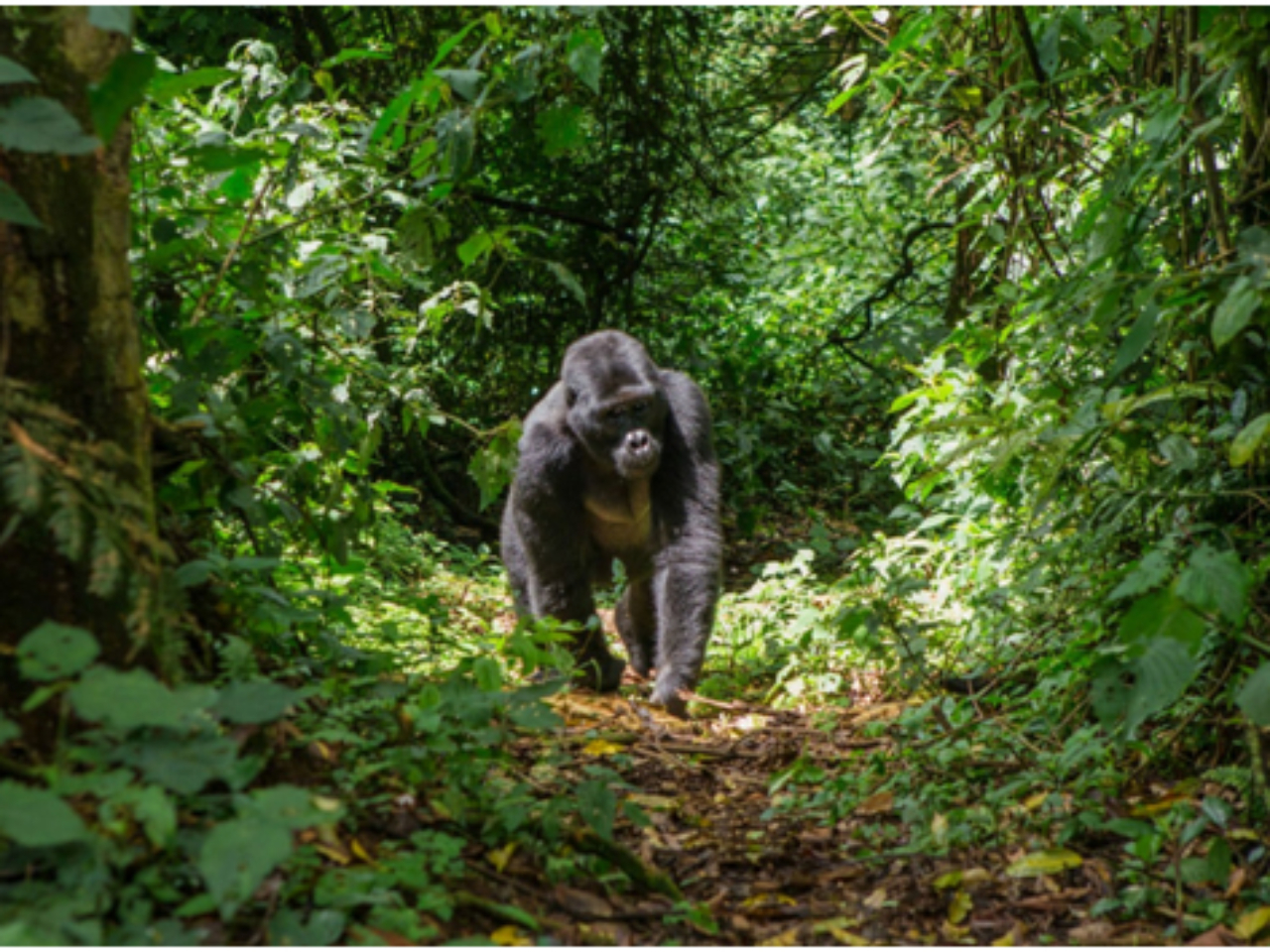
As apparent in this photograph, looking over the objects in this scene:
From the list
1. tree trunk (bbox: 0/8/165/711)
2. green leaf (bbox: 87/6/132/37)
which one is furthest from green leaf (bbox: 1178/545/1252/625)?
green leaf (bbox: 87/6/132/37)

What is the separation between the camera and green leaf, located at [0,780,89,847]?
5.07 feet

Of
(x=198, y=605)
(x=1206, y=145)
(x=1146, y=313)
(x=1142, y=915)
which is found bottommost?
(x=1142, y=915)

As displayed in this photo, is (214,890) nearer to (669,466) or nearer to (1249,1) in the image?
(1249,1)

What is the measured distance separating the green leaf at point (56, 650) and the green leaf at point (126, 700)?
0.03m

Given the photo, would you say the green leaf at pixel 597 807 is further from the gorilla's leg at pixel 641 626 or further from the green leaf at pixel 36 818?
the gorilla's leg at pixel 641 626

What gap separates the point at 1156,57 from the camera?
3.76 meters

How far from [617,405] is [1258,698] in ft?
10.7

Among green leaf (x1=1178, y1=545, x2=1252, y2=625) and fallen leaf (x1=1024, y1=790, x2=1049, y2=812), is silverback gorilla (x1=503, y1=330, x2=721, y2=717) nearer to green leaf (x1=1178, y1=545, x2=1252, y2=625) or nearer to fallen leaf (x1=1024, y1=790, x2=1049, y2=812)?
fallen leaf (x1=1024, y1=790, x2=1049, y2=812)

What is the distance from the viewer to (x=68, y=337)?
85.1 inches

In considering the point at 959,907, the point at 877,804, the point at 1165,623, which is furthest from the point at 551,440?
the point at 1165,623

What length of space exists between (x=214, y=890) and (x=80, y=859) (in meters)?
0.32

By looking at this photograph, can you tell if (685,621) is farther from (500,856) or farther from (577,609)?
(500,856)

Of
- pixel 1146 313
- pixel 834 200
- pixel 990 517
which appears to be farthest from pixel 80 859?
pixel 834 200

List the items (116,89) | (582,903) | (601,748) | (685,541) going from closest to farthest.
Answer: (116,89), (582,903), (601,748), (685,541)
